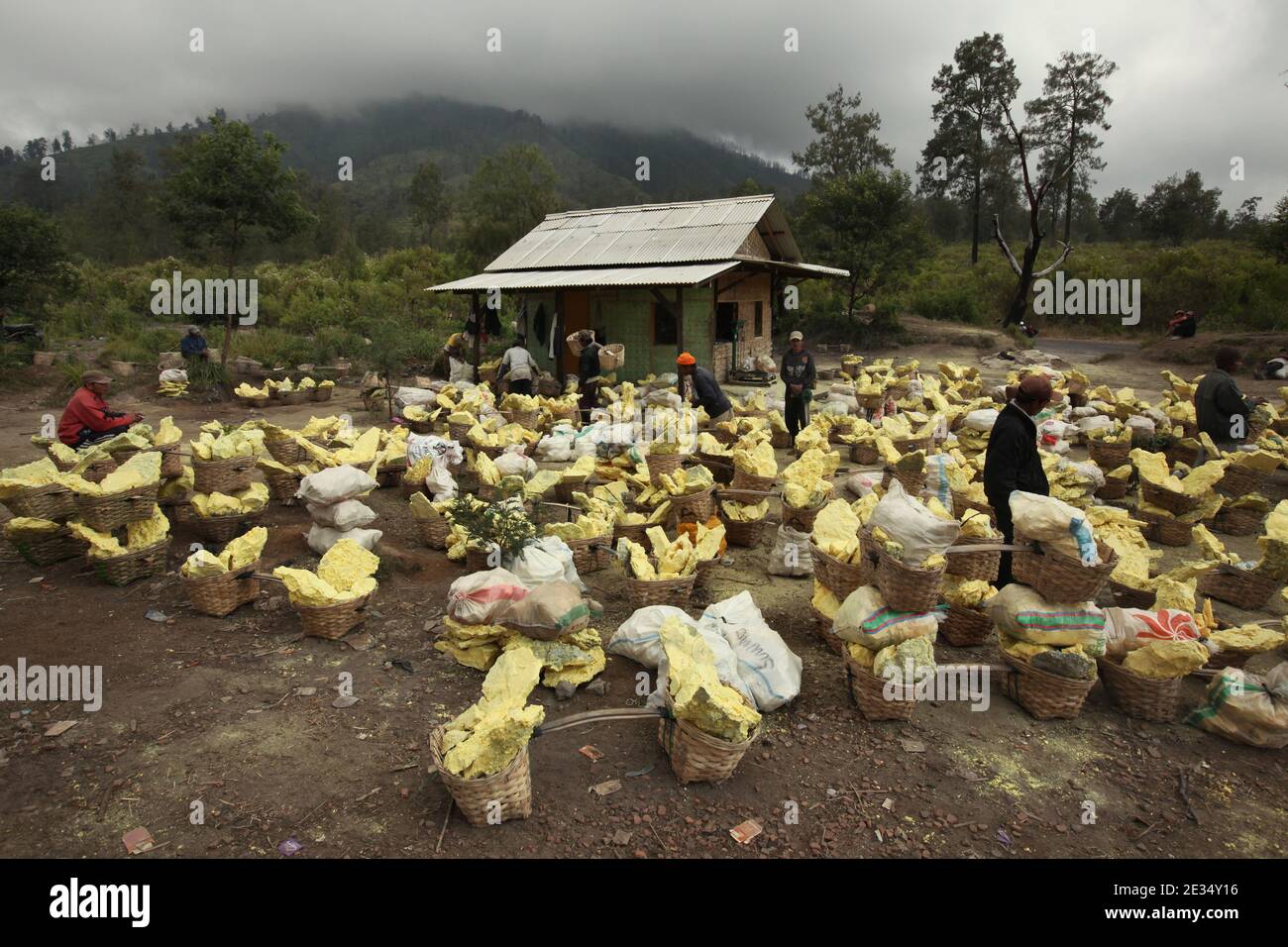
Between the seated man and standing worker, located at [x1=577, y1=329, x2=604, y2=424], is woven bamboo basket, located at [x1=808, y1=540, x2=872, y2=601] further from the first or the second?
the seated man

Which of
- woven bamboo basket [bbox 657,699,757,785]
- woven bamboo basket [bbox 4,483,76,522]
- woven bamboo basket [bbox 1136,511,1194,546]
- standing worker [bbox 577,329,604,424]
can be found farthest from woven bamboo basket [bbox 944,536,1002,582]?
standing worker [bbox 577,329,604,424]

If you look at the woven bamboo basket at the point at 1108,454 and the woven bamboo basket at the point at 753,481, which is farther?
the woven bamboo basket at the point at 1108,454

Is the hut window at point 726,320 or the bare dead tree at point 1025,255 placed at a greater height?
the bare dead tree at point 1025,255

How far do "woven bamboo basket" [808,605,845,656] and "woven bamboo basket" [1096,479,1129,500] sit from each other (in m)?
4.25

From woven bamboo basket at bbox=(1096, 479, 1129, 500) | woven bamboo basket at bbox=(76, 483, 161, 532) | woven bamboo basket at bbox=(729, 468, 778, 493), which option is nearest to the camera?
woven bamboo basket at bbox=(76, 483, 161, 532)

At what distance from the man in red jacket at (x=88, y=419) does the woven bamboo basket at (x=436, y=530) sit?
268 centimetres

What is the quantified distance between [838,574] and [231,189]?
12024 millimetres

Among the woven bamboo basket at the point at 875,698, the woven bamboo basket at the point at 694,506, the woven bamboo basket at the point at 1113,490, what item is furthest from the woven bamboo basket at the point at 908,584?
the woven bamboo basket at the point at 1113,490

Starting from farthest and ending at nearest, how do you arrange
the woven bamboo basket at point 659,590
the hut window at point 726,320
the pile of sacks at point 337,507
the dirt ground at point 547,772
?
1. the hut window at point 726,320
2. the pile of sacks at point 337,507
3. the woven bamboo basket at point 659,590
4. the dirt ground at point 547,772

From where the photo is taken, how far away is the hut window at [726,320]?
46.5ft

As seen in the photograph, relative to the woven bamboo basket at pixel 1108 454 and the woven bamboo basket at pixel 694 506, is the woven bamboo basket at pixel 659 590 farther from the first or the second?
the woven bamboo basket at pixel 1108 454

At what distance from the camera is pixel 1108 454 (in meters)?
6.85

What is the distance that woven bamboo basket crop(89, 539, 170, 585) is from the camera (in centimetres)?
439

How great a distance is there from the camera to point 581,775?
9.25ft
